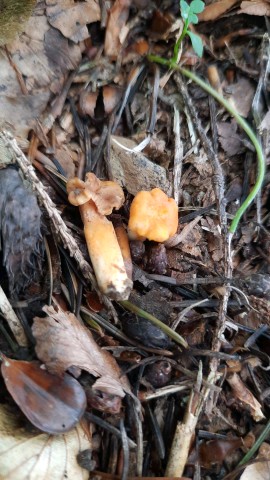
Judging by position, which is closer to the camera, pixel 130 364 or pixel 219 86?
pixel 130 364

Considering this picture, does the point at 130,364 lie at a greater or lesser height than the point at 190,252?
lesser

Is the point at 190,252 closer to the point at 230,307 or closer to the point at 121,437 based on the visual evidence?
the point at 230,307

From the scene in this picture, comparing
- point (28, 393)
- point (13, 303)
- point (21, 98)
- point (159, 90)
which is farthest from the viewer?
point (159, 90)

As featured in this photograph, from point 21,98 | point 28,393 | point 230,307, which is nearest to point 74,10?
point 21,98

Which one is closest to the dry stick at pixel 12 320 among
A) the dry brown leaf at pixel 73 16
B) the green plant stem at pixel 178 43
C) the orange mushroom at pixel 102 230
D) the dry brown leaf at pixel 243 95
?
the orange mushroom at pixel 102 230

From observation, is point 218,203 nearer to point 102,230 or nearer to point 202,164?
point 202,164

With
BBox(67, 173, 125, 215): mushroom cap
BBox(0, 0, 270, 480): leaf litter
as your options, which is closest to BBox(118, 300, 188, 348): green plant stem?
BBox(0, 0, 270, 480): leaf litter

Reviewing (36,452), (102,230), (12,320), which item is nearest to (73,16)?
(102,230)
